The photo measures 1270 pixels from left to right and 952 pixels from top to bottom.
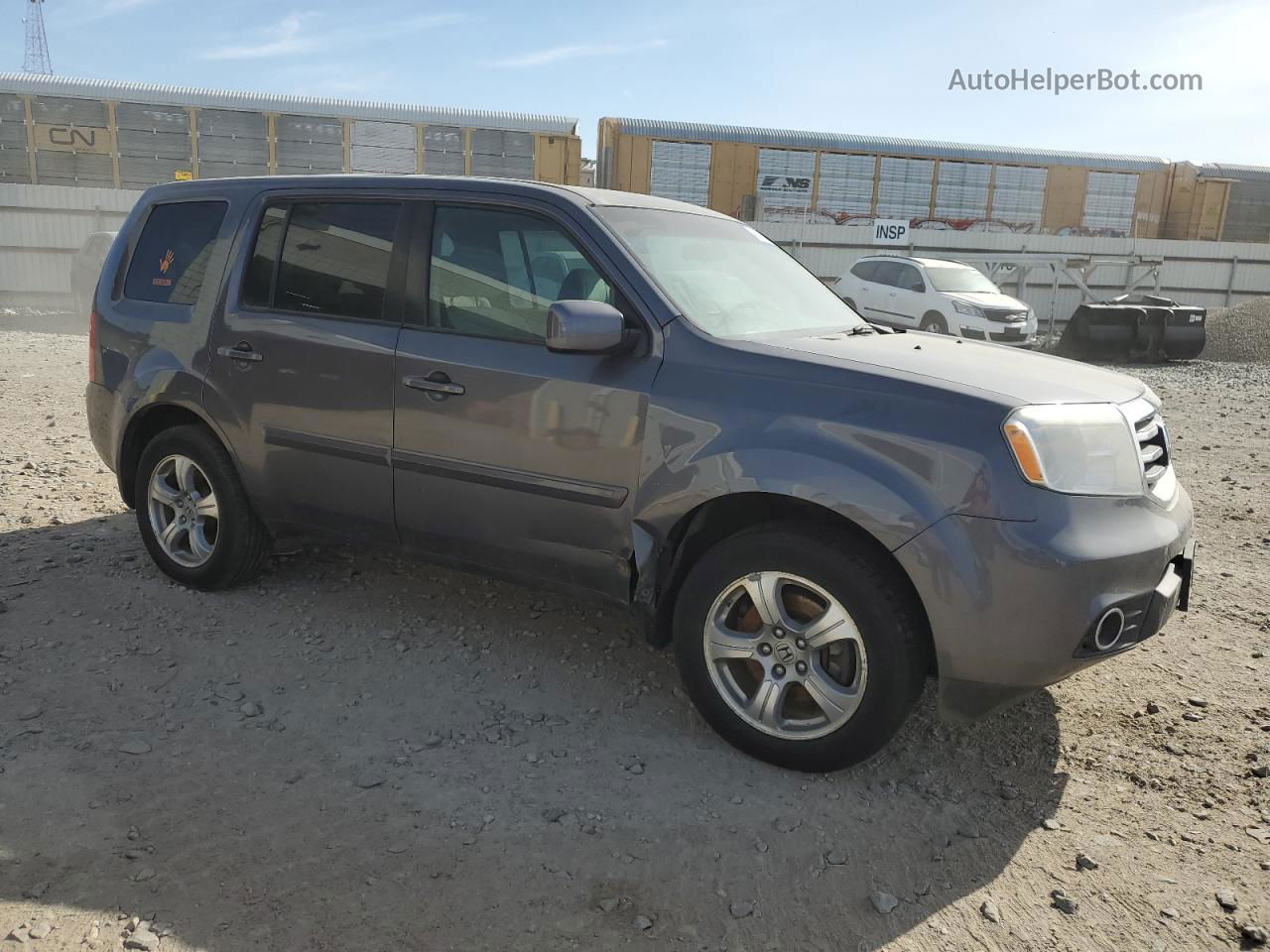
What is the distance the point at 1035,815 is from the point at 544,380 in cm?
212

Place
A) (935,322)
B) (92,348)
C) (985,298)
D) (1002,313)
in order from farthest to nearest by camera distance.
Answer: (985,298) → (935,322) → (1002,313) → (92,348)

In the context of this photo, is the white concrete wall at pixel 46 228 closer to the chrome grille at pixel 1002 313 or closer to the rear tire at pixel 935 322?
the rear tire at pixel 935 322

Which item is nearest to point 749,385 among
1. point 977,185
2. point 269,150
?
point 269,150

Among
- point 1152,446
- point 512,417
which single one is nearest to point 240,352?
point 512,417

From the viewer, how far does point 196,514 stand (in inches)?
175

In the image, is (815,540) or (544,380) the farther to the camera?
(544,380)

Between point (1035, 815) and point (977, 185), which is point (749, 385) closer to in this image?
point (1035, 815)

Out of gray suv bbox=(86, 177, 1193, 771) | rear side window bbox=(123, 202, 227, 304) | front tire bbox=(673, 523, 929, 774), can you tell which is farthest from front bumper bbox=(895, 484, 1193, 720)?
rear side window bbox=(123, 202, 227, 304)

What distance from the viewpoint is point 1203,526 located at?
5.98 meters

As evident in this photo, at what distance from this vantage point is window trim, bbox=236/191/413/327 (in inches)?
149

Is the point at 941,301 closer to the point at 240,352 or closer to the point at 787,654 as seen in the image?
the point at 240,352

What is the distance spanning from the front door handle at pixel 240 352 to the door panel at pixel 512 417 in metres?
0.82

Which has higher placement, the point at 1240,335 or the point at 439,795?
the point at 1240,335

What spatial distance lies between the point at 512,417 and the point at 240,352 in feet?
4.86
